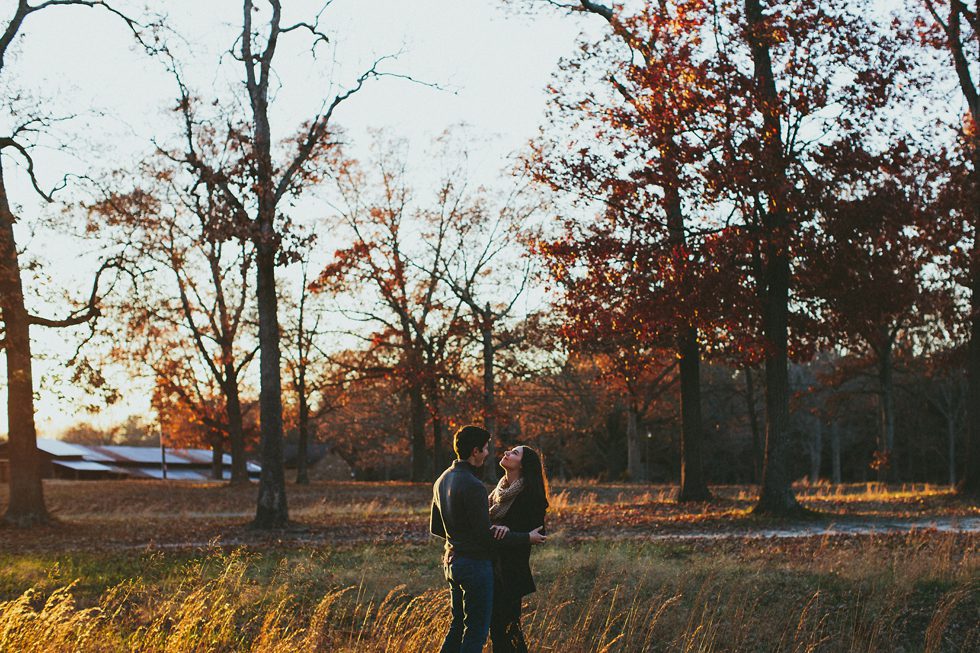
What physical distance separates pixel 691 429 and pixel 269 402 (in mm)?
10242

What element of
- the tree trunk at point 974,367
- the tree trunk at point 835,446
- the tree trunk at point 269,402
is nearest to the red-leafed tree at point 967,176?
the tree trunk at point 974,367

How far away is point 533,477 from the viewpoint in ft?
24.4

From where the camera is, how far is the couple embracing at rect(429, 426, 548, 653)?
6.96 meters

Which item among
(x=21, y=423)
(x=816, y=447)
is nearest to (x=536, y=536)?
(x=21, y=423)

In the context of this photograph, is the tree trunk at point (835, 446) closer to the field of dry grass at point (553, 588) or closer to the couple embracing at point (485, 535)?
the field of dry grass at point (553, 588)

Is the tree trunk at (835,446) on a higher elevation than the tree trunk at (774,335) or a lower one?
lower

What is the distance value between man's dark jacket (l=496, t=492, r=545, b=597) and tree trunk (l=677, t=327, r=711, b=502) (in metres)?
16.7

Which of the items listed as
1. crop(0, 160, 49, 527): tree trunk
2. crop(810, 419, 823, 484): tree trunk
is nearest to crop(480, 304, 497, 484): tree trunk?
crop(0, 160, 49, 527): tree trunk

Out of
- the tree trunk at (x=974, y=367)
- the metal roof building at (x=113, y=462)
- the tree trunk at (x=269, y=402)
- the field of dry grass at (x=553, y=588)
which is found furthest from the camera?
the metal roof building at (x=113, y=462)

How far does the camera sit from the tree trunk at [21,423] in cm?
2119

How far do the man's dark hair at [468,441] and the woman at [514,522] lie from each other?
1.52ft

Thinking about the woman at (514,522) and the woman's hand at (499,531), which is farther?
the woman at (514,522)

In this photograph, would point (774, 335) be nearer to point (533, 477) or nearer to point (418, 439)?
point (533, 477)

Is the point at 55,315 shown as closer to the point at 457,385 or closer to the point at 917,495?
the point at 457,385
